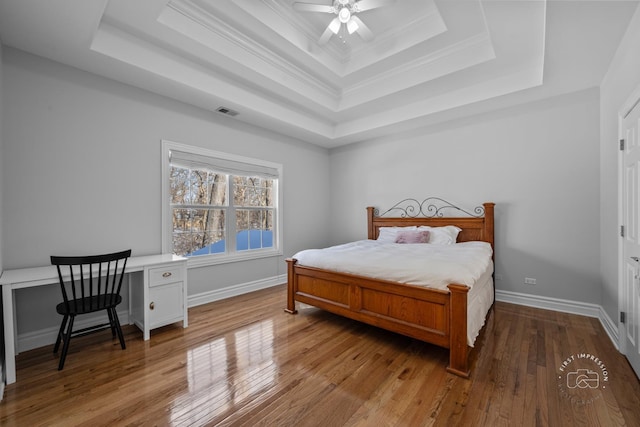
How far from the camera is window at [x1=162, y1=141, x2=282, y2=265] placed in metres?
3.52

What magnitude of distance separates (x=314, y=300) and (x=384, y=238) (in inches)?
69.6

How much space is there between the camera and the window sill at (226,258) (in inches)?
144

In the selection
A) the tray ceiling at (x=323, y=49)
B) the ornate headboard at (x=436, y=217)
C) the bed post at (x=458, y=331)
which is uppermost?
the tray ceiling at (x=323, y=49)

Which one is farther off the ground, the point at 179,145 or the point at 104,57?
the point at 104,57

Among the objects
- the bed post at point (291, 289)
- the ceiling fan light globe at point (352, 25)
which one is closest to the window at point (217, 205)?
the bed post at point (291, 289)

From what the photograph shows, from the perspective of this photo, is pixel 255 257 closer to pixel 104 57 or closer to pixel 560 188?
pixel 104 57

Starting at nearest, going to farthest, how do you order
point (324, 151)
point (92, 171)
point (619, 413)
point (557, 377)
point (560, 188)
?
point (619, 413) → point (557, 377) → point (92, 171) → point (560, 188) → point (324, 151)

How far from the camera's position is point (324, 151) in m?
5.71

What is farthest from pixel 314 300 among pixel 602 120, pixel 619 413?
pixel 602 120

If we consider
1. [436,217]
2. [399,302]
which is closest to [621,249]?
[399,302]

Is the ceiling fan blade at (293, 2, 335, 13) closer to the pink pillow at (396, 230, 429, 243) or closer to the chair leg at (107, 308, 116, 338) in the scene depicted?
the pink pillow at (396, 230, 429, 243)

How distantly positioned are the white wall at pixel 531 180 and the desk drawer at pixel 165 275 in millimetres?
3678

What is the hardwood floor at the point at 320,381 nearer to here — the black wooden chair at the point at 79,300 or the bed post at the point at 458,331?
the bed post at the point at 458,331

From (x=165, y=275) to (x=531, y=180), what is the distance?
461 cm
